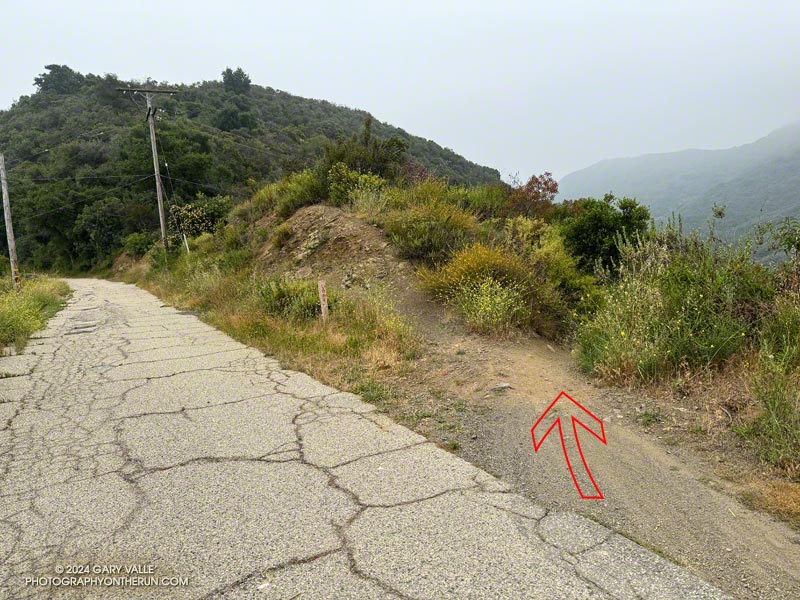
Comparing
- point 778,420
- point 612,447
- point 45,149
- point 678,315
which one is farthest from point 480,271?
point 45,149

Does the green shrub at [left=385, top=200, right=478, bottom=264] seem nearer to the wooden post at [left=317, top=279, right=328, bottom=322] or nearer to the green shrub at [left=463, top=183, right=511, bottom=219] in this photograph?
the green shrub at [left=463, top=183, right=511, bottom=219]

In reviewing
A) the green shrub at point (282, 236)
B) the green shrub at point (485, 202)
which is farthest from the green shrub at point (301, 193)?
the green shrub at point (485, 202)

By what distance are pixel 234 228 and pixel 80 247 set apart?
3282cm

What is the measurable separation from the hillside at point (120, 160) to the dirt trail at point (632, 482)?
29716 millimetres

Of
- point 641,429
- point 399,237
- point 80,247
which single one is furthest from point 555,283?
point 80,247

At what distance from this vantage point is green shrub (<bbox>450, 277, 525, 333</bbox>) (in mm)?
7090

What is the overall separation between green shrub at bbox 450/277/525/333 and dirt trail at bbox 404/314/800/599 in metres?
1.28

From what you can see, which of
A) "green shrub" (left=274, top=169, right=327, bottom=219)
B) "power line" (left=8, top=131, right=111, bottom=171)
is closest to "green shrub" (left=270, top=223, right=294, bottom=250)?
"green shrub" (left=274, top=169, right=327, bottom=219)

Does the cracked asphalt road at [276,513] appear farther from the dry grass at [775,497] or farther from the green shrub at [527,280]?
the green shrub at [527,280]

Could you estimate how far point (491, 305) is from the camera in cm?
719

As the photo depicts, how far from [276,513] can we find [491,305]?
479 cm

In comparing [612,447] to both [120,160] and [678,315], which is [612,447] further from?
[120,160]

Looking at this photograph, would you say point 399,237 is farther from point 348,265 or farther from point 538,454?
point 538,454

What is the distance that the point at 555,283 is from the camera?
8.34m
